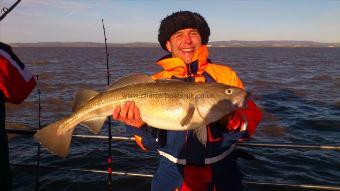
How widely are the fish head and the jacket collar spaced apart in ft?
1.37

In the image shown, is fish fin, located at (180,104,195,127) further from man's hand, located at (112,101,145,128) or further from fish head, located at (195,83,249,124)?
man's hand, located at (112,101,145,128)

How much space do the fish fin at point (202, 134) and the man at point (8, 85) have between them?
1911 millimetres

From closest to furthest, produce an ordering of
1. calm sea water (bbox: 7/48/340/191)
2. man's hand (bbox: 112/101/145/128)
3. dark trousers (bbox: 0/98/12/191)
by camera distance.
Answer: dark trousers (bbox: 0/98/12/191) < man's hand (bbox: 112/101/145/128) < calm sea water (bbox: 7/48/340/191)

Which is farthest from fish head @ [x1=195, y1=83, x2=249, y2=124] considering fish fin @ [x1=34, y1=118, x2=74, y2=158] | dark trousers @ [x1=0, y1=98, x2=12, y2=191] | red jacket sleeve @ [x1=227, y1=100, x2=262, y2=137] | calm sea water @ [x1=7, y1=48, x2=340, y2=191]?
dark trousers @ [x1=0, y1=98, x2=12, y2=191]

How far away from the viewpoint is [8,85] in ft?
11.4

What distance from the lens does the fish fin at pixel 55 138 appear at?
3973 mm

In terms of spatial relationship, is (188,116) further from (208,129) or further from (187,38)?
(187,38)

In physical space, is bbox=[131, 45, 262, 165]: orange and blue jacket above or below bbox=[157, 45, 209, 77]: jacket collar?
below

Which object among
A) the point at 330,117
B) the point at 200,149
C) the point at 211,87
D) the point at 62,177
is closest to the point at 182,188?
the point at 200,149

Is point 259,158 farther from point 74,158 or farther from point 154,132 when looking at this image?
point 154,132

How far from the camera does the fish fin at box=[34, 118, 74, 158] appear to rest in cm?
397

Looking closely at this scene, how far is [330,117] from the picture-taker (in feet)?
56.0

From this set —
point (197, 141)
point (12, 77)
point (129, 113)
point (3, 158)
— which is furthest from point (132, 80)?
point (3, 158)

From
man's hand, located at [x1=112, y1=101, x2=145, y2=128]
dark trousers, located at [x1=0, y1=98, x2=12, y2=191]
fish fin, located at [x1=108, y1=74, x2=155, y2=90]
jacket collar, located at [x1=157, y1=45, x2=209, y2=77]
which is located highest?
jacket collar, located at [x1=157, y1=45, x2=209, y2=77]
